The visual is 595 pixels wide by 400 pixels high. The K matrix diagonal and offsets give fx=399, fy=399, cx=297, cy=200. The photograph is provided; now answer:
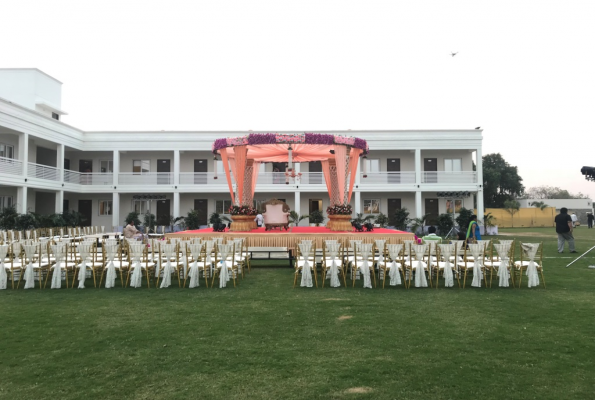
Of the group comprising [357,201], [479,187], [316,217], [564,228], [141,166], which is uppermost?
[141,166]

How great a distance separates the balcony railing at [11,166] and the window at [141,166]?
22.1 ft

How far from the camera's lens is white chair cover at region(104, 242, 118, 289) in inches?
286

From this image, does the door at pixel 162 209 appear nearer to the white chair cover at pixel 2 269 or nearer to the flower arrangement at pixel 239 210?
the flower arrangement at pixel 239 210

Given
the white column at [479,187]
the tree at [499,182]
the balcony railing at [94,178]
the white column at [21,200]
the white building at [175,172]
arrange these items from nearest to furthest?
the white column at [21,200] < the white building at [175,172] < the white column at [479,187] < the balcony railing at [94,178] < the tree at [499,182]

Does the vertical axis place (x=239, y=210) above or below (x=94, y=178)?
below

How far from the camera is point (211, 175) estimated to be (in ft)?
74.8

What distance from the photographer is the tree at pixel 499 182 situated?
133 feet

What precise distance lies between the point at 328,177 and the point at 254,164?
9.37 ft

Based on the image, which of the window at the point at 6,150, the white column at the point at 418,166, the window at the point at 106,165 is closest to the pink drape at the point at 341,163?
the white column at the point at 418,166

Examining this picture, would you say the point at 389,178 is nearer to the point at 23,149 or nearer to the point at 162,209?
the point at 162,209

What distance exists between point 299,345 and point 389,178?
19.7m

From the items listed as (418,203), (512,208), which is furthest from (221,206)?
(512,208)

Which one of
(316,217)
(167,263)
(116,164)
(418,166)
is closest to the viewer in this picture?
(167,263)

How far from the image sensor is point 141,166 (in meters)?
24.0
